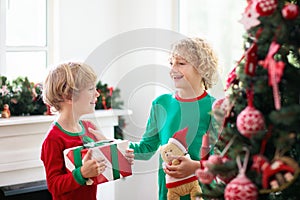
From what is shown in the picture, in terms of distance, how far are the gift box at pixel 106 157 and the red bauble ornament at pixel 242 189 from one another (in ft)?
3.08

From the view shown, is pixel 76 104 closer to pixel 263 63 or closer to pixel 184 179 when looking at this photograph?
pixel 184 179

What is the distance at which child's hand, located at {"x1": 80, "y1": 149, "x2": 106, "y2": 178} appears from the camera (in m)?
2.30

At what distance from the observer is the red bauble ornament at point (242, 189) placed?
1.45 m

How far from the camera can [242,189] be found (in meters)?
1.45

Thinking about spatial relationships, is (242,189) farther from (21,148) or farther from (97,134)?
(21,148)

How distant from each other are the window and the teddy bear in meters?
1.52

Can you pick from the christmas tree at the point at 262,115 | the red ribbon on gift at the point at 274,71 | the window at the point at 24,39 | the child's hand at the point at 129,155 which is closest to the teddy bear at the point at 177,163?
the child's hand at the point at 129,155

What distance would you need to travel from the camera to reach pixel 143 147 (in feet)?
8.56

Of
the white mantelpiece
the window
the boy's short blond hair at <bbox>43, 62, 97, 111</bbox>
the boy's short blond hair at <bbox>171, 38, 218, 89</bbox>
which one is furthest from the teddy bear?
the window

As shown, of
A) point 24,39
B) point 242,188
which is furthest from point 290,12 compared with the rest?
point 24,39

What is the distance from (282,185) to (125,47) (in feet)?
8.31

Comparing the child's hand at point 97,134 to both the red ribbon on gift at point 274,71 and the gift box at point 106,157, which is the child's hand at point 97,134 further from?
the red ribbon on gift at point 274,71

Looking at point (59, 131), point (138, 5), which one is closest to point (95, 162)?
point (59, 131)

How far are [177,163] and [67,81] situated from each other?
56cm
